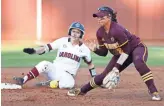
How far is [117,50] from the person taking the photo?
727 centimetres

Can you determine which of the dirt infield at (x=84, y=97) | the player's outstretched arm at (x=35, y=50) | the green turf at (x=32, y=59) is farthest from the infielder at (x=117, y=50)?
the green turf at (x=32, y=59)

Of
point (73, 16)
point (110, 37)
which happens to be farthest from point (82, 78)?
point (73, 16)

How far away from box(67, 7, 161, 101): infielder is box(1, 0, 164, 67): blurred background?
14.0 metres

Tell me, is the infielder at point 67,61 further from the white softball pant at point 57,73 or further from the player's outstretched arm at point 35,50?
the player's outstretched arm at point 35,50

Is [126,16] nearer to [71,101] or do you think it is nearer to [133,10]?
[133,10]

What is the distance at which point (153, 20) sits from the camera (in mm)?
22203

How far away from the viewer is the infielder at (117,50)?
7112 millimetres

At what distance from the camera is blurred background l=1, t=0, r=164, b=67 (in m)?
21.6

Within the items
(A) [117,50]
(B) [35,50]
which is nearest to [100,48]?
(A) [117,50]

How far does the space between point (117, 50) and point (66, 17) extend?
1470 centimetres

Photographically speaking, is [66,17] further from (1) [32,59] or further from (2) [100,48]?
(2) [100,48]

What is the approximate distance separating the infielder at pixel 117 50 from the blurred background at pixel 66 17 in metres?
14.0

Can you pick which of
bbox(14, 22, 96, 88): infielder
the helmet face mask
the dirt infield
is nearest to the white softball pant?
bbox(14, 22, 96, 88): infielder

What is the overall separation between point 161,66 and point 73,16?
9.45 meters
